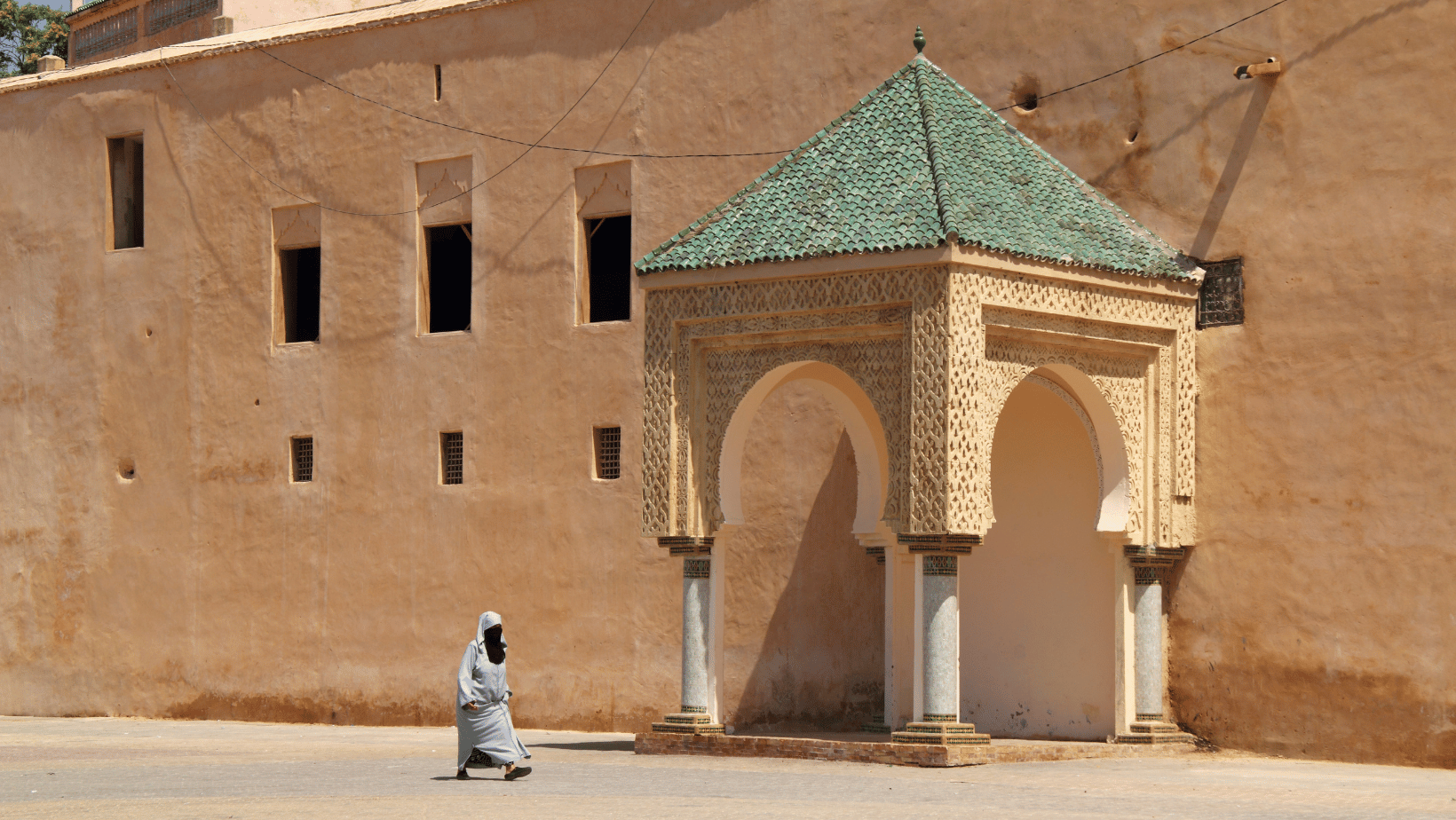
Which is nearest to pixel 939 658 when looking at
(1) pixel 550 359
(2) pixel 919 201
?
(2) pixel 919 201

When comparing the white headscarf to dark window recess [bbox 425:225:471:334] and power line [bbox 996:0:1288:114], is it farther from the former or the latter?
dark window recess [bbox 425:225:471:334]

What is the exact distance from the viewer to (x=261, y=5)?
21.6 metres

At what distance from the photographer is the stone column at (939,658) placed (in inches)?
437

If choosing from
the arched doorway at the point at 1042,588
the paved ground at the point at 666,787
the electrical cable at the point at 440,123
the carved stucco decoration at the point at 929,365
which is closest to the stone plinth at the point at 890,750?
the paved ground at the point at 666,787

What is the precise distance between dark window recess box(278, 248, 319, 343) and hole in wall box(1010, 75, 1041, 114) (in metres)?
7.32

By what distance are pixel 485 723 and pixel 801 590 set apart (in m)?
4.55

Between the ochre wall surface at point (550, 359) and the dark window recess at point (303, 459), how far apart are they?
15 cm

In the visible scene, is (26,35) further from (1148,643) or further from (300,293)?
(1148,643)

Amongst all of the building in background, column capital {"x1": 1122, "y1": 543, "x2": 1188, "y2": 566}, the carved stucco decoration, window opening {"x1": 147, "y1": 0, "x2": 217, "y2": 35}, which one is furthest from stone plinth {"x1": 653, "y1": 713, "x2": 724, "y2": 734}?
window opening {"x1": 147, "y1": 0, "x2": 217, "y2": 35}

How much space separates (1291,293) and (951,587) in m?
3.26

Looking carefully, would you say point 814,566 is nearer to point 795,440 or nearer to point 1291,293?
point 795,440

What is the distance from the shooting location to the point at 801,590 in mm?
14844

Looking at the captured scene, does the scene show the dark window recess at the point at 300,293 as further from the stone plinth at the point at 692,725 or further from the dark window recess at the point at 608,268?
the stone plinth at the point at 692,725

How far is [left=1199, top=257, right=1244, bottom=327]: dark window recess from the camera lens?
41.7 feet
